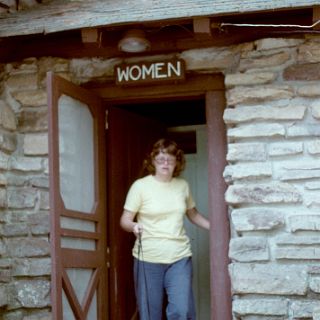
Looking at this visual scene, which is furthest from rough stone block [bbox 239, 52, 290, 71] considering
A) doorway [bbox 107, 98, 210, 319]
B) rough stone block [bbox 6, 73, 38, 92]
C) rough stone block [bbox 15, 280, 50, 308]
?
rough stone block [bbox 15, 280, 50, 308]

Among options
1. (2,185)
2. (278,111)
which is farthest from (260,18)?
(2,185)

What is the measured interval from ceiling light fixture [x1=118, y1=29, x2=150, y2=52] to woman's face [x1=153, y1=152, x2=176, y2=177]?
82 cm

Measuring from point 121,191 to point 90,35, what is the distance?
1.41 m

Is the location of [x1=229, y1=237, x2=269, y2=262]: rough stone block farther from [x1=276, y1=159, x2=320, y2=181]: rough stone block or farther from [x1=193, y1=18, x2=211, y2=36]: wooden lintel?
[x1=193, y1=18, x2=211, y2=36]: wooden lintel

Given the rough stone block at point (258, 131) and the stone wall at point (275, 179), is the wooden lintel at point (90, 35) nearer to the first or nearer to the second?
the stone wall at point (275, 179)

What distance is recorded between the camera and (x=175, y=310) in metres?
5.47

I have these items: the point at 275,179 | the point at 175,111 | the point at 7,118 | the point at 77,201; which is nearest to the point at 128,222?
the point at 77,201

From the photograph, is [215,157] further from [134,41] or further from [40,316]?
[40,316]

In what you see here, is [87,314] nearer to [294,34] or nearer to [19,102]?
[19,102]

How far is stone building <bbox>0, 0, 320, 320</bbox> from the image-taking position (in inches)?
201

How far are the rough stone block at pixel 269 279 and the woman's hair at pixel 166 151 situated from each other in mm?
1016

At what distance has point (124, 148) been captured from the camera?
6.33 meters

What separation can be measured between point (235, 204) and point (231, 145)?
416mm

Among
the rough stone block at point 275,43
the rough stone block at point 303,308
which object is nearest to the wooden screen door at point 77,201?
the rough stone block at point 275,43
